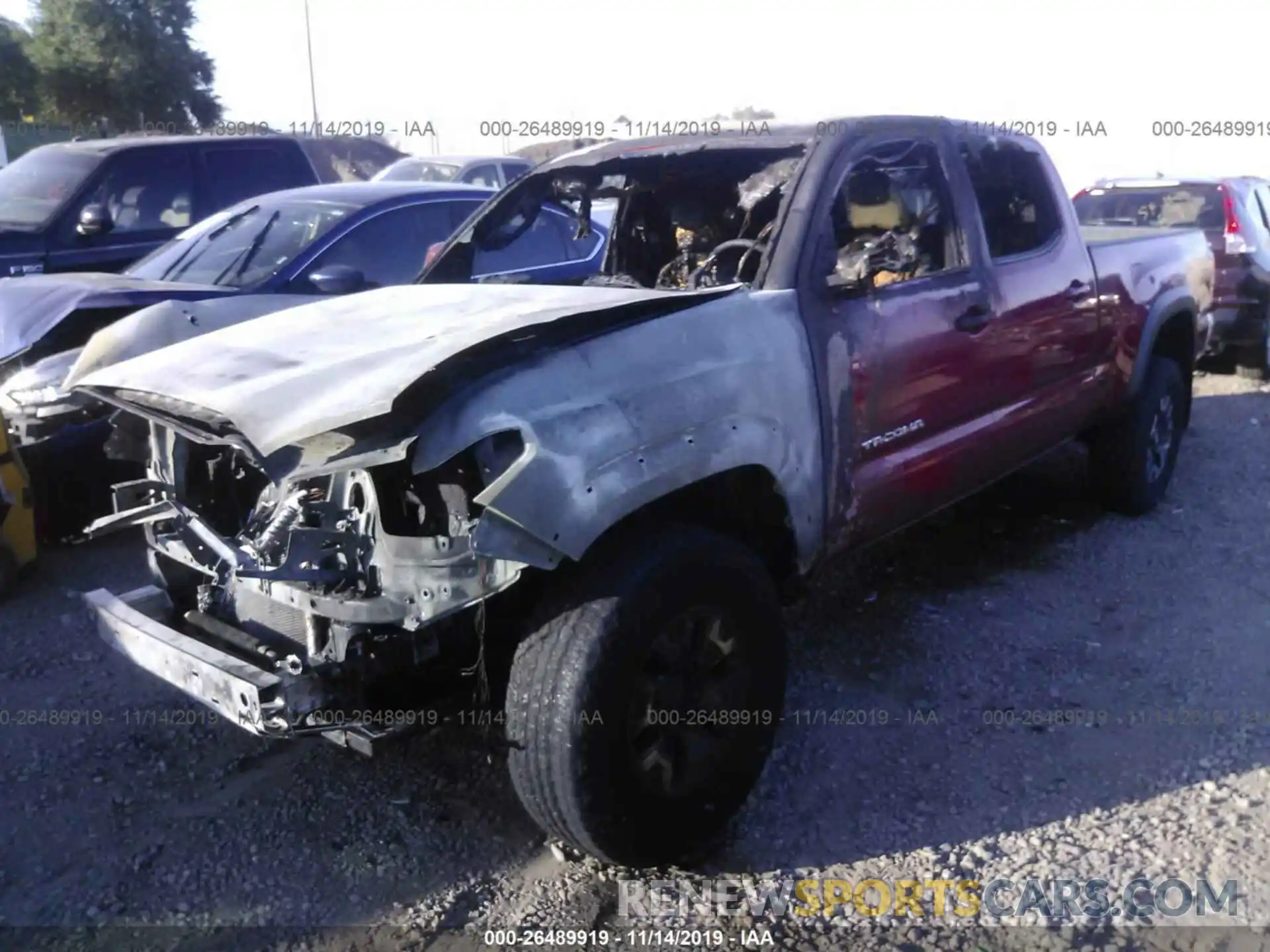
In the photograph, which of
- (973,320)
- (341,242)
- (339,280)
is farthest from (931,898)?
(341,242)

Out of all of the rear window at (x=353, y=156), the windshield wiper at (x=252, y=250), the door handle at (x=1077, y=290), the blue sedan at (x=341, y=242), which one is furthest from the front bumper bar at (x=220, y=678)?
the rear window at (x=353, y=156)

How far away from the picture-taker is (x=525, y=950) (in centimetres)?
267

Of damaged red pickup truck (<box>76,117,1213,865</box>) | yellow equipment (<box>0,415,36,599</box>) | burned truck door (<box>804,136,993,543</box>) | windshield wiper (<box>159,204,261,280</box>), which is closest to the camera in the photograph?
damaged red pickup truck (<box>76,117,1213,865</box>)

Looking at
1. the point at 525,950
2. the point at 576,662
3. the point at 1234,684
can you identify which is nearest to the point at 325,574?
the point at 576,662

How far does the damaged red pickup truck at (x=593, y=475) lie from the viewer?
8.36 ft

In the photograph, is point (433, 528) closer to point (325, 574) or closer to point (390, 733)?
point (325, 574)

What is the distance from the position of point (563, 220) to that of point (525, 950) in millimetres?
4830

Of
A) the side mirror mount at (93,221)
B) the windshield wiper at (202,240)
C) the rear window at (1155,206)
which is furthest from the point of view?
the rear window at (1155,206)

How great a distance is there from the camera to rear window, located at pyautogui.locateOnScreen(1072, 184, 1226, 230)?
887 centimetres

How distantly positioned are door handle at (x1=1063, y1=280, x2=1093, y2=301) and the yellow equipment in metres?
4.45

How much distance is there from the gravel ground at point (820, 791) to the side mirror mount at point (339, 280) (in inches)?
66.4

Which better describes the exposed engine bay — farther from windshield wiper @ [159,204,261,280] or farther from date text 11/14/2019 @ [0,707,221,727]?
windshield wiper @ [159,204,261,280]

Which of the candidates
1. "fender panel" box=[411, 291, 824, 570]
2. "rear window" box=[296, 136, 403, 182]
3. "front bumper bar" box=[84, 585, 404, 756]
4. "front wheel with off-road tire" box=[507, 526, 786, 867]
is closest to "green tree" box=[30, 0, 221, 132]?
"rear window" box=[296, 136, 403, 182]

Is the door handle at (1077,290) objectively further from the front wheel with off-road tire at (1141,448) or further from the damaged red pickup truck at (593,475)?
the front wheel with off-road tire at (1141,448)
